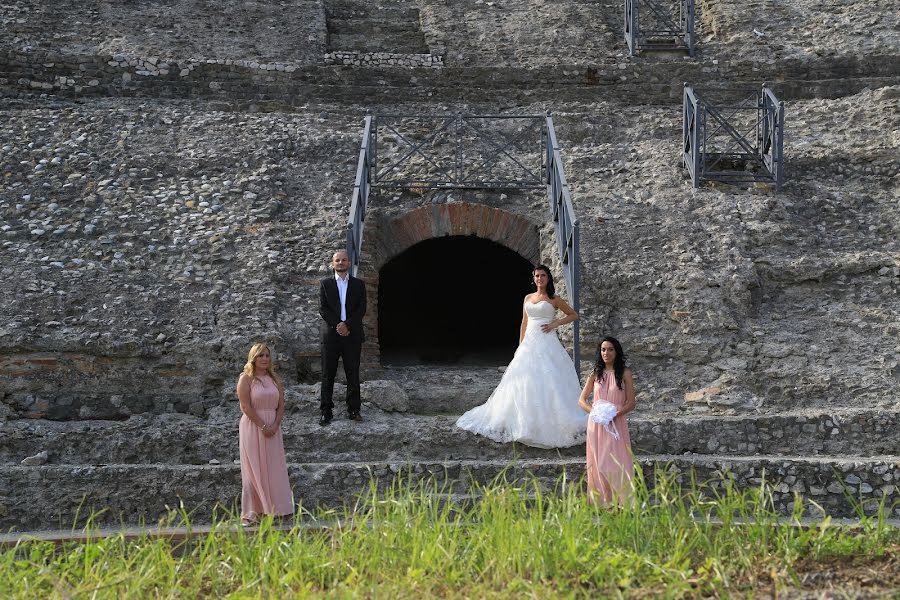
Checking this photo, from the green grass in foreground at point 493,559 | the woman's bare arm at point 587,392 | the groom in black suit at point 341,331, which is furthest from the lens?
the groom in black suit at point 341,331

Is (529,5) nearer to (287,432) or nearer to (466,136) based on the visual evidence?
(466,136)

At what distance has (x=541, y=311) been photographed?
27.8 ft

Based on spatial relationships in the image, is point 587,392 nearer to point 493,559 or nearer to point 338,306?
point 338,306

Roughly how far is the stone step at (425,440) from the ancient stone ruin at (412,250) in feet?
0.08

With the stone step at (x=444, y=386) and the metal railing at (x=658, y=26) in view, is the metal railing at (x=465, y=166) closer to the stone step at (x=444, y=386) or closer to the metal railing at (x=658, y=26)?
the stone step at (x=444, y=386)

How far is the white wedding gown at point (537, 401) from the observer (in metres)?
8.03

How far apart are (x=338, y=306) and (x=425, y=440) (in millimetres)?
1294

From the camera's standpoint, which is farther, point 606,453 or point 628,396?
point 628,396

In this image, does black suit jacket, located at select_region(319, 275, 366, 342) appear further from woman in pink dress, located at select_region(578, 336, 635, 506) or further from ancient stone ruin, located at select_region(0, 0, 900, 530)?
woman in pink dress, located at select_region(578, 336, 635, 506)

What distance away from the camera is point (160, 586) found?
17.0ft

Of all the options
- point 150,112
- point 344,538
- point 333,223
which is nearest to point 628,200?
point 333,223

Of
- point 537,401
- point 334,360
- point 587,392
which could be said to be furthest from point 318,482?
point 587,392

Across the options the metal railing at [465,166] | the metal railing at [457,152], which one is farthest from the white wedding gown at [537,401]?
the metal railing at [457,152]

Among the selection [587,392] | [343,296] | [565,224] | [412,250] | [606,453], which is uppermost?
[565,224]
